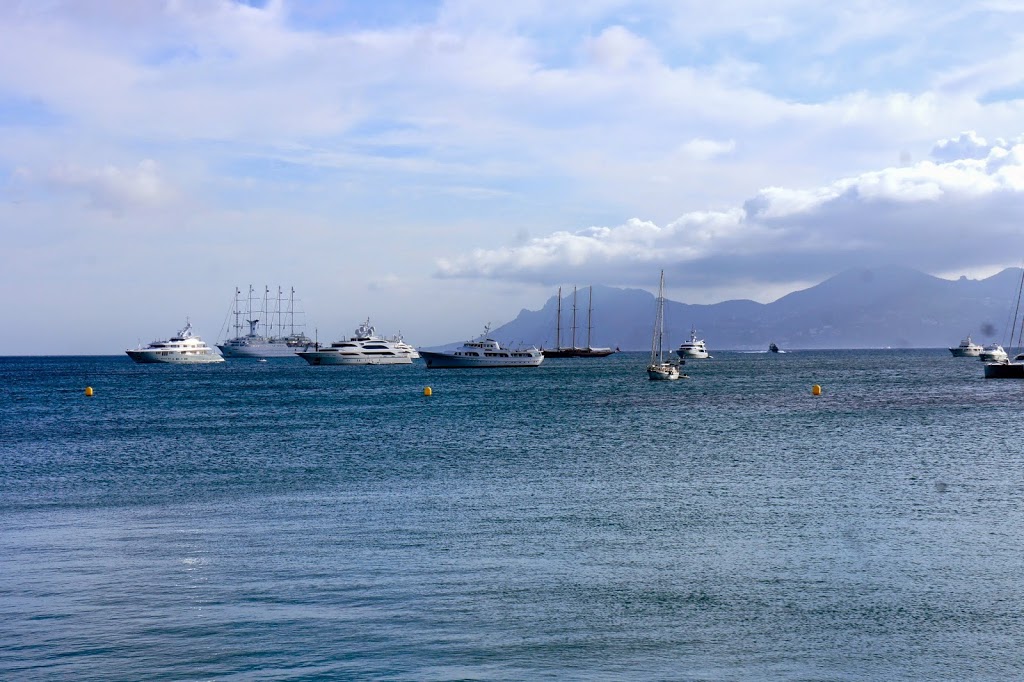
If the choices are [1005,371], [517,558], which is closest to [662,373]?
[1005,371]

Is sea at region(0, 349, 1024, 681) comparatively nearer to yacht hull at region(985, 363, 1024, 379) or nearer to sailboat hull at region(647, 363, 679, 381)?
sailboat hull at region(647, 363, 679, 381)

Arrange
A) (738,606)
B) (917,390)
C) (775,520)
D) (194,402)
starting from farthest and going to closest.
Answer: (917,390)
(194,402)
(775,520)
(738,606)

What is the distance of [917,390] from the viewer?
423 ft

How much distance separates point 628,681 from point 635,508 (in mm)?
19540

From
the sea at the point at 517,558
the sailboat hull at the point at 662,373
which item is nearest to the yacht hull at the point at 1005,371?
the sailboat hull at the point at 662,373

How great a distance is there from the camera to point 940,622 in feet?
75.4

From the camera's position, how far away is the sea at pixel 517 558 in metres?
20.8

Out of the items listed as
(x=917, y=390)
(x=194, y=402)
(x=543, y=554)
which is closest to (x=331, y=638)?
(x=543, y=554)

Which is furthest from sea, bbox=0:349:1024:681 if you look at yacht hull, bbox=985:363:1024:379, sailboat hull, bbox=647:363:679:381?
yacht hull, bbox=985:363:1024:379

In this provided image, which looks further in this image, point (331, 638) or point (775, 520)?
point (775, 520)

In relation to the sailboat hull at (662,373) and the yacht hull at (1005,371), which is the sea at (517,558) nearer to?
the sailboat hull at (662,373)

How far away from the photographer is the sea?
818 inches

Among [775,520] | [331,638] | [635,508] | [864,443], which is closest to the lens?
[331,638]

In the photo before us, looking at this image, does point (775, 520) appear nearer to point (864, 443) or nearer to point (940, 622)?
point (940, 622)
